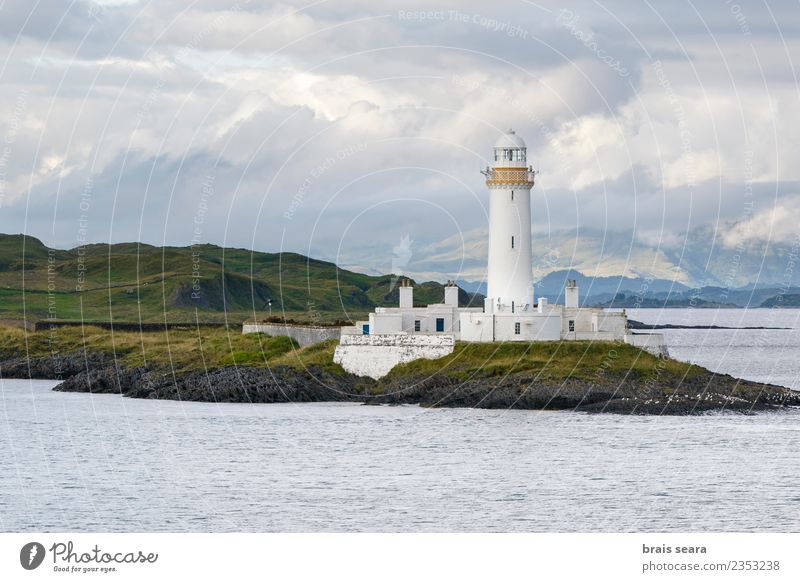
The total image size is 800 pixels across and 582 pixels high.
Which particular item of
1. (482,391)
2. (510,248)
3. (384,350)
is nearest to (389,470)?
(482,391)

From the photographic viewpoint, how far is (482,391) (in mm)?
67625

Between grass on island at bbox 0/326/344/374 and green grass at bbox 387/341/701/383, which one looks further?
grass on island at bbox 0/326/344/374

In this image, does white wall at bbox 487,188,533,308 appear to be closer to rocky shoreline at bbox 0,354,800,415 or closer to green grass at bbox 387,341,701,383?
green grass at bbox 387,341,701,383

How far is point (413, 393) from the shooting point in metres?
70.9

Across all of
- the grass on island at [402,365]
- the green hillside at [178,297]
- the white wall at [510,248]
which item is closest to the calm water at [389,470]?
the grass on island at [402,365]

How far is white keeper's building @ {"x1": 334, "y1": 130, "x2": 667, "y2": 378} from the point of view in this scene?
71.9 meters

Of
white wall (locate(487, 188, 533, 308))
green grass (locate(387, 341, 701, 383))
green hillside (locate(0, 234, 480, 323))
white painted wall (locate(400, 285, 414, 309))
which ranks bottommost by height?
green grass (locate(387, 341, 701, 383))

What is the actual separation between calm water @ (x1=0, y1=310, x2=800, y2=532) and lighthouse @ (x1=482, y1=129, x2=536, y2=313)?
901 cm
